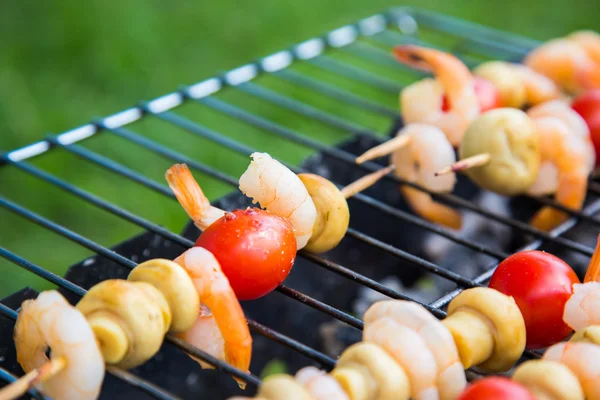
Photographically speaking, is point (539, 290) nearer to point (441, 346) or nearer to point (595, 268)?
point (595, 268)

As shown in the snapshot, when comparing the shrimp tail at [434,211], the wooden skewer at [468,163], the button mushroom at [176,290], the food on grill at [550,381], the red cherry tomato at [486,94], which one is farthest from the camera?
the red cherry tomato at [486,94]

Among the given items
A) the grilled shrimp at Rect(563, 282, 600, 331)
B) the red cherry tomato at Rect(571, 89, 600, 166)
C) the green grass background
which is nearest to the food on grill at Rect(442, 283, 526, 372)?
the grilled shrimp at Rect(563, 282, 600, 331)

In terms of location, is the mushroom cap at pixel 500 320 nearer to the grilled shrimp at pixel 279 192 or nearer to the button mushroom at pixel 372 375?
the button mushroom at pixel 372 375

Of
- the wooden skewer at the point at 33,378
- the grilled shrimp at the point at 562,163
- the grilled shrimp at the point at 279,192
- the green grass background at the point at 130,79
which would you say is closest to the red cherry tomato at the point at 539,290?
the grilled shrimp at the point at 279,192

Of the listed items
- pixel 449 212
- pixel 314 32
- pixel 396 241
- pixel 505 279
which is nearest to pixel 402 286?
pixel 396 241

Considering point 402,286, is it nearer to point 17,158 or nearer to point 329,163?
point 329,163

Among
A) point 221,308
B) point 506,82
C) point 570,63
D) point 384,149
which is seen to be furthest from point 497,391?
point 570,63
